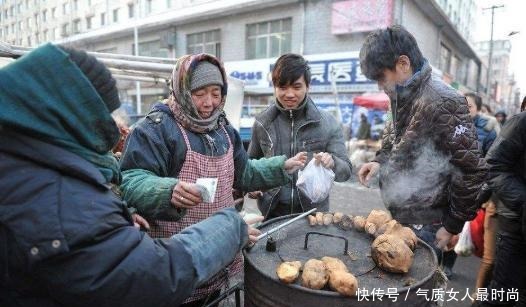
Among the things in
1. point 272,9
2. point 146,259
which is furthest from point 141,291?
point 272,9

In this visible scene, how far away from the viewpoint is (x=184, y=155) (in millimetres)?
1787

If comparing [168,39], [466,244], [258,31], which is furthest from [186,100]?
[168,39]

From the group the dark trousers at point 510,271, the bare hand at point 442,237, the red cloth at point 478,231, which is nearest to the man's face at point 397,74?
the bare hand at point 442,237

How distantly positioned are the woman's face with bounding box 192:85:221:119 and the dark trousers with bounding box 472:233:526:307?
259 cm

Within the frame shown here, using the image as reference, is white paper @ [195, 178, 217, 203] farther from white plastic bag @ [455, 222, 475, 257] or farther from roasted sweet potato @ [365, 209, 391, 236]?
white plastic bag @ [455, 222, 475, 257]

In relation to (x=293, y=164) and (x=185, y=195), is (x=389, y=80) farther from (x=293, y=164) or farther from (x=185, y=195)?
(x=185, y=195)

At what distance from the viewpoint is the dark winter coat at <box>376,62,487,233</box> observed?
1.93m

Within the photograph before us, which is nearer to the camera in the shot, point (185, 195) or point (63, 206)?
point (63, 206)

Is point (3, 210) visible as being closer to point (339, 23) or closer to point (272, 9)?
point (339, 23)

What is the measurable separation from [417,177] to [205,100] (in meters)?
1.51

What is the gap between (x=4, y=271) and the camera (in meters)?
0.89

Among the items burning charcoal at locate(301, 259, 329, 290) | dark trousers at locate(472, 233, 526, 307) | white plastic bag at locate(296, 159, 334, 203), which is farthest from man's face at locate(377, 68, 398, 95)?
dark trousers at locate(472, 233, 526, 307)

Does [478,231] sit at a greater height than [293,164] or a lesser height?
lesser

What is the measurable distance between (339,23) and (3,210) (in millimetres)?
14581
